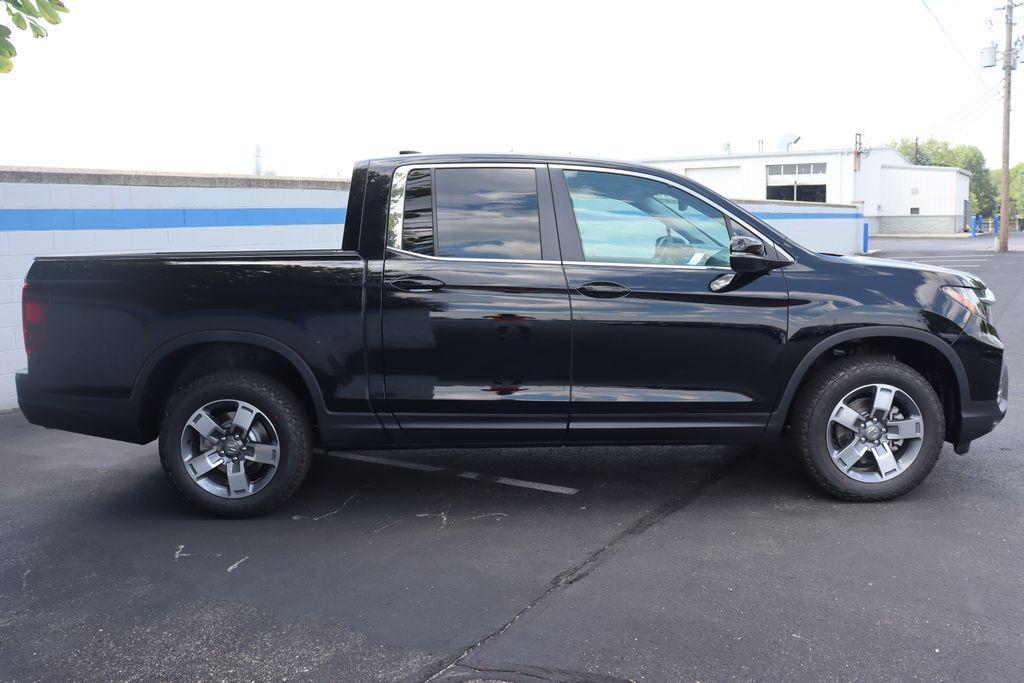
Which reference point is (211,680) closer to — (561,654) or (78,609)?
(78,609)

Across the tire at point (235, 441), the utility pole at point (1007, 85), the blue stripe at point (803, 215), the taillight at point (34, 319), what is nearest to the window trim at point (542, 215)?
the tire at point (235, 441)

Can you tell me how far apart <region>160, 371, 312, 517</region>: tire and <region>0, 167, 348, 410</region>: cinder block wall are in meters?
4.23

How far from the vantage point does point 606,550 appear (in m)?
4.30

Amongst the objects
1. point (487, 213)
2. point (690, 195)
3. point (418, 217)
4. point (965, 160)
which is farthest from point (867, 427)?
point (965, 160)

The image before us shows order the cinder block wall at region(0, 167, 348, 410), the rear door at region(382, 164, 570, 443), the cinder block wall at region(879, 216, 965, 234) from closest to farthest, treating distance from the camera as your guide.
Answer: the rear door at region(382, 164, 570, 443), the cinder block wall at region(0, 167, 348, 410), the cinder block wall at region(879, 216, 965, 234)

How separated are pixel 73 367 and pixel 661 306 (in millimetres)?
3150

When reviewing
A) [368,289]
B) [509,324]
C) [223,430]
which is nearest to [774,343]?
[509,324]

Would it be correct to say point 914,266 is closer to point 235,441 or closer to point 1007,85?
point 235,441

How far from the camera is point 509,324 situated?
15.2 feet

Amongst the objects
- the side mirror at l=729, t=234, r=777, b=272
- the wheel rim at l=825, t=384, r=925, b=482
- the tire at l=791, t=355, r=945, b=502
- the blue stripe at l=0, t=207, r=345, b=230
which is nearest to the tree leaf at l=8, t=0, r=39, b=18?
the blue stripe at l=0, t=207, r=345, b=230

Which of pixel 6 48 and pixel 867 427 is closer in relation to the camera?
pixel 867 427

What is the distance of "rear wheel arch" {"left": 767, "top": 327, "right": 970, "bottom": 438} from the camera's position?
475cm

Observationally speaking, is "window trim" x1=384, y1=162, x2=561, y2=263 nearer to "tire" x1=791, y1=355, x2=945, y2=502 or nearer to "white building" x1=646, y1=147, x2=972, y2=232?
"tire" x1=791, y1=355, x2=945, y2=502

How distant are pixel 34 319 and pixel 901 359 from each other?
15.8ft
